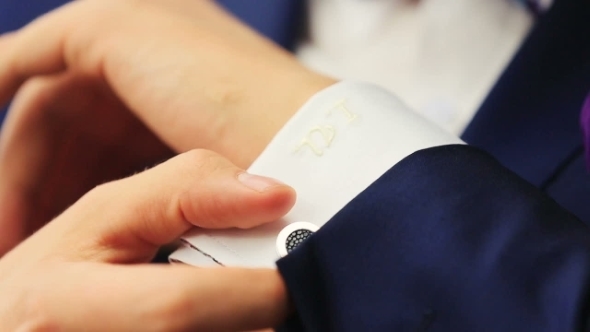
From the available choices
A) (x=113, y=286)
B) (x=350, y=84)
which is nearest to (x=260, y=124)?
(x=350, y=84)

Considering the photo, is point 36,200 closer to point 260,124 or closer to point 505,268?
point 260,124

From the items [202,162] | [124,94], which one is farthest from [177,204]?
[124,94]

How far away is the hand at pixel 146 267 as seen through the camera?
22 cm

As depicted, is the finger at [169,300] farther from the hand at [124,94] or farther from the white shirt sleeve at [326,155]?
the hand at [124,94]

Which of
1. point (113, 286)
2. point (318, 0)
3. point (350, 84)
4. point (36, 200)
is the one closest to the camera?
point (113, 286)

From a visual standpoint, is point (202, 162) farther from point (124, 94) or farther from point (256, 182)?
point (124, 94)

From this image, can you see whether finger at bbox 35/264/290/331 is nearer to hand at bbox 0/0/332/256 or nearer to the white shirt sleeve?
the white shirt sleeve

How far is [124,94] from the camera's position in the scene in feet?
1.37

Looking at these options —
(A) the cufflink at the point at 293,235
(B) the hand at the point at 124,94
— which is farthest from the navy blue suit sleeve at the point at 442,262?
(B) the hand at the point at 124,94

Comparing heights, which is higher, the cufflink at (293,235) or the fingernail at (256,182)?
the fingernail at (256,182)

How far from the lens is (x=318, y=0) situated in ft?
1.86

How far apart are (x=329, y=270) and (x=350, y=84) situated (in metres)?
0.13

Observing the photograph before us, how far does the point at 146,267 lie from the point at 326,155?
12 centimetres

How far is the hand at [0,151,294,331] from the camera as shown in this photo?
8.7 inches
